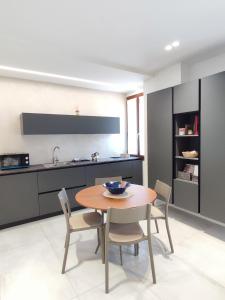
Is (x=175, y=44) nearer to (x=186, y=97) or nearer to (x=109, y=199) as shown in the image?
(x=186, y=97)

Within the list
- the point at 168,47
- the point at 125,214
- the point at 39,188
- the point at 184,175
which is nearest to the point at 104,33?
the point at 168,47

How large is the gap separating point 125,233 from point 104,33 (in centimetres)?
220

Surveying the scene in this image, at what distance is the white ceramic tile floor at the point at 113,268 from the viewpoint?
1672mm

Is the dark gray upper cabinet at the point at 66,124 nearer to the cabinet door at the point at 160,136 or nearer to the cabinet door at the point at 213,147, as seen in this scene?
the cabinet door at the point at 160,136

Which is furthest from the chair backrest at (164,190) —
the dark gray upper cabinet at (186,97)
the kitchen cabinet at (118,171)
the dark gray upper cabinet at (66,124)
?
the dark gray upper cabinet at (66,124)

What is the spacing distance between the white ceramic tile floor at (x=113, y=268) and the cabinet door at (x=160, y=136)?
3.12 feet

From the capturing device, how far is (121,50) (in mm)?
2615

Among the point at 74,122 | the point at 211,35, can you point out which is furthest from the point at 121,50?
the point at 74,122

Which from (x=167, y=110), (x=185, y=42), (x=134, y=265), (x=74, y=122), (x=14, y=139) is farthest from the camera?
(x=74, y=122)

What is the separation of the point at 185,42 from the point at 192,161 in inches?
69.6

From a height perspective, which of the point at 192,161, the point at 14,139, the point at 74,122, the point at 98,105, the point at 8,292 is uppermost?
the point at 98,105

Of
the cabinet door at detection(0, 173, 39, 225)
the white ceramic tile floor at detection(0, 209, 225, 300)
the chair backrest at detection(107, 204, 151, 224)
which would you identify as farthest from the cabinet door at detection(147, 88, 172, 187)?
the cabinet door at detection(0, 173, 39, 225)

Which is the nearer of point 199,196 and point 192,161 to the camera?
point 199,196

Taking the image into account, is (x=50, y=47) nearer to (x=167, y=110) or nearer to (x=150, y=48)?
Result: (x=150, y=48)
